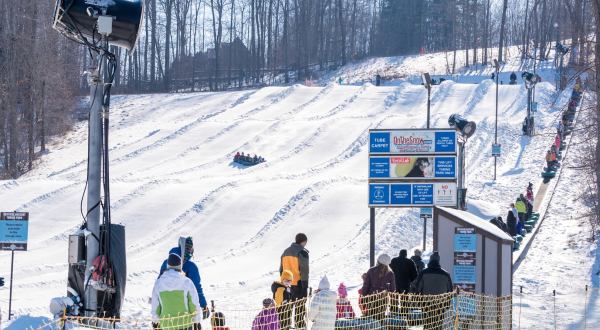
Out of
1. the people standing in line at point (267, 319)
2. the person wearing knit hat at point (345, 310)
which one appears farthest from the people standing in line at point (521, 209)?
the people standing in line at point (267, 319)

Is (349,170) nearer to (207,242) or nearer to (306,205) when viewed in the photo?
(306,205)

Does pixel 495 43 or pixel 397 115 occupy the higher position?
pixel 495 43

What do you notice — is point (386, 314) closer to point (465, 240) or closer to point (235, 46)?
point (465, 240)

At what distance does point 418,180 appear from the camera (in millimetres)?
22391

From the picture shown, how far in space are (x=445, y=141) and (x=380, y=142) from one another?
1.46 meters

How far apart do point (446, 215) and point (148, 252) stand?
550 inches

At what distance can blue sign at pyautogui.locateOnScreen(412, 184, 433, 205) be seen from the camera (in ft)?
73.5

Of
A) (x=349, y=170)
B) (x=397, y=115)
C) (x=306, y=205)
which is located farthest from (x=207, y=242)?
(x=397, y=115)

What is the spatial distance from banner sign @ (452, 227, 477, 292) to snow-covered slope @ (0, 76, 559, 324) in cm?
565

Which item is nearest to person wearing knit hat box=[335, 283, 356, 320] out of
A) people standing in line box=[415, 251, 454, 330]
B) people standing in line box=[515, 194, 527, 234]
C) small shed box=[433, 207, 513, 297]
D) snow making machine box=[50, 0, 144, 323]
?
people standing in line box=[415, 251, 454, 330]

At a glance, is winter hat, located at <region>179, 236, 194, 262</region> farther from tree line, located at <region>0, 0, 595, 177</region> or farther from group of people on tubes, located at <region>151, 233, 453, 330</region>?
tree line, located at <region>0, 0, 595, 177</region>

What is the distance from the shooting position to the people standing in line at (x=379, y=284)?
14055mm

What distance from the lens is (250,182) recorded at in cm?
3819

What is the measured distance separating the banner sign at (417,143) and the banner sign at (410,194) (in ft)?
2.47
